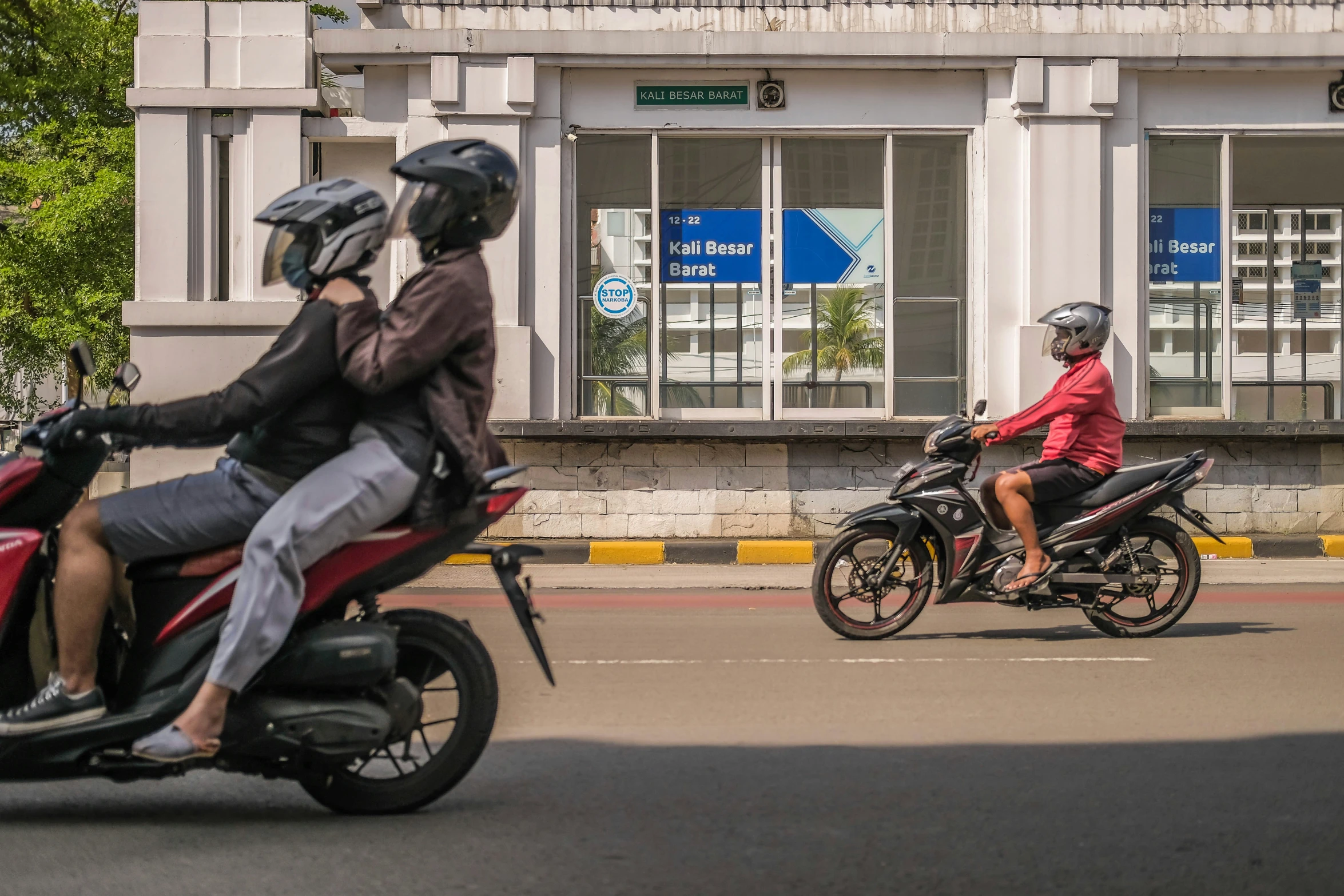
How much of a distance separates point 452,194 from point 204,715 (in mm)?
1502

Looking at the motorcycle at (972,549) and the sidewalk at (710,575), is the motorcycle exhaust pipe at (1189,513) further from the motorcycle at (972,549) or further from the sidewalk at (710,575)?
the sidewalk at (710,575)

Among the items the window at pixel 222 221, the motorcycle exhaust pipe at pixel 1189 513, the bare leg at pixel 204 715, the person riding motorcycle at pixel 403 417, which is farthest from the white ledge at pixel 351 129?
the bare leg at pixel 204 715

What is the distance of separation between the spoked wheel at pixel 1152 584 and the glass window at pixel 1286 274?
869 centimetres

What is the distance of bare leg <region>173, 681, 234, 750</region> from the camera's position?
416 centimetres

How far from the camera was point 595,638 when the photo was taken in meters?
8.84

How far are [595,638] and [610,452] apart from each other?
23.8 feet

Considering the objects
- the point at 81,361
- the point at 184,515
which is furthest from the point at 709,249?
the point at 184,515

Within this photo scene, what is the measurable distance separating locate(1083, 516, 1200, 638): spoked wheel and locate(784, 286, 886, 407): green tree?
7982 mm

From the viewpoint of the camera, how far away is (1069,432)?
28.9 ft

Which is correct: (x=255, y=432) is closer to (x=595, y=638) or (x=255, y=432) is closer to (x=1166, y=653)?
(x=595, y=638)

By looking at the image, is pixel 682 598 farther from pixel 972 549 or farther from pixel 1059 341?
pixel 1059 341

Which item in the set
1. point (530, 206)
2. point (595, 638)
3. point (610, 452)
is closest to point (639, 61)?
point (530, 206)

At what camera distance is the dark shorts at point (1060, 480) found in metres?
8.73

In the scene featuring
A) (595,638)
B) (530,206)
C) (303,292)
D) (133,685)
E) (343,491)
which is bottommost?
(595,638)
